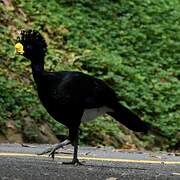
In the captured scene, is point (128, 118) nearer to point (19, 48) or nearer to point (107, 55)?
point (19, 48)

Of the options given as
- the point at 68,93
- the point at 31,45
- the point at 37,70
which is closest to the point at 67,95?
the point at 68,93

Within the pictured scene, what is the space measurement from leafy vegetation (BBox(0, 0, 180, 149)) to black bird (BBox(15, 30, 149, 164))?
5060mm

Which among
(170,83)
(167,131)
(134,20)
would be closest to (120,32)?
(134,20)

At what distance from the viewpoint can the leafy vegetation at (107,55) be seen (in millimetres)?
13977

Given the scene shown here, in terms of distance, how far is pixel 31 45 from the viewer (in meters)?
7.23

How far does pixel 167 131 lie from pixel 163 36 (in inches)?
223

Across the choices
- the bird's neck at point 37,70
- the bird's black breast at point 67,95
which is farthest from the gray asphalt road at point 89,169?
the bird's neck at point 37,70

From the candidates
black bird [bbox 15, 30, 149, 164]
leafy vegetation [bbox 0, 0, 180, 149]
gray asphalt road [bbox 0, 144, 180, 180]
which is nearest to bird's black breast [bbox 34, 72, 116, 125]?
black bird [bbox 15, 30, 149, 164]

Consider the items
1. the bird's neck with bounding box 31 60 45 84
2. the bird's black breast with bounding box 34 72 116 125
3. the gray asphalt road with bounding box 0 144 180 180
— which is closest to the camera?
the gray asphalt road with bounding box 0 144 180 180

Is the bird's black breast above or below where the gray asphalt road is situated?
above

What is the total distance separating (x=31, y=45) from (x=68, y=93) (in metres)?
0.65

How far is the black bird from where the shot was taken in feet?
22.8

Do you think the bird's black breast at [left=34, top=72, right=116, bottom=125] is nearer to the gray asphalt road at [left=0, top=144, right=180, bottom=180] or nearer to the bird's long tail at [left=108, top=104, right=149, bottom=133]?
the bird's long tail at [left=108, top=104, right=149, bottom=133]

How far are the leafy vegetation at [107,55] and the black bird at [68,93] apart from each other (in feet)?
16.6
